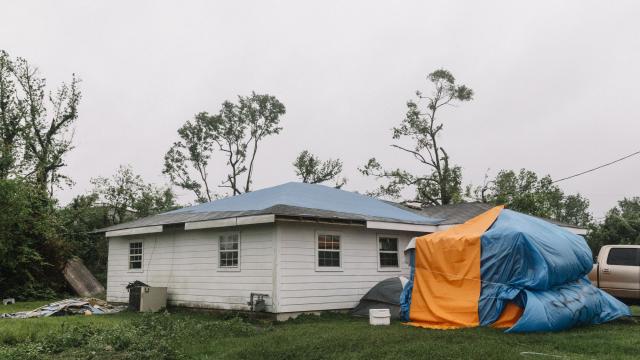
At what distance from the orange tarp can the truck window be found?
13.5 ft

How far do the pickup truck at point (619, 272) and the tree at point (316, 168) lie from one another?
24.9 metres

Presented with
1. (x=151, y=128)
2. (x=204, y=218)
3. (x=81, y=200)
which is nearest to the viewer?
(x=204, y=218)

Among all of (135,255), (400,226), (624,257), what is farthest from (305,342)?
(135,255)

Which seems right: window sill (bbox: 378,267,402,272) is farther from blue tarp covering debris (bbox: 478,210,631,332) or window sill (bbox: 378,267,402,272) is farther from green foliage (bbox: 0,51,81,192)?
green foliage (bbox: 0,51,81,192)

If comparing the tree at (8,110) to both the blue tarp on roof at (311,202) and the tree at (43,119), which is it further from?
the blue tarp on roof at (311,202)

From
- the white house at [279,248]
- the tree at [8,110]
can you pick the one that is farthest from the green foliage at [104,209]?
the white house at [279,248]

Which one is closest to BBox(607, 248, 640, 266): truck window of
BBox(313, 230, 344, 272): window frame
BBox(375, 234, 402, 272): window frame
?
BBox(375, 234, 402, 272): window frame

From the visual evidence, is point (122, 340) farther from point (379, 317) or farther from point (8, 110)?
point (8, 110)

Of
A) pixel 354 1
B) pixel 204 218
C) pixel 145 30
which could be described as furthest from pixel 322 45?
pixel 204 218

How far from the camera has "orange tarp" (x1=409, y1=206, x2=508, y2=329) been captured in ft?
34.6

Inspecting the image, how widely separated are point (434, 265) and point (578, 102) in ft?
43.7

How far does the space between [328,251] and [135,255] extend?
6.91 metres

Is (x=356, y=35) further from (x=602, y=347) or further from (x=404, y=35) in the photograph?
(x=602, y=347)

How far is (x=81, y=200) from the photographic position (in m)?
27.0
